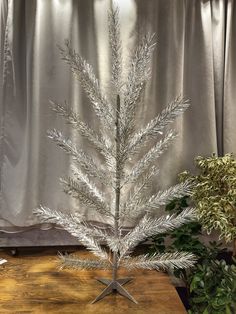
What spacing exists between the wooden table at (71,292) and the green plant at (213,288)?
5.2 inches

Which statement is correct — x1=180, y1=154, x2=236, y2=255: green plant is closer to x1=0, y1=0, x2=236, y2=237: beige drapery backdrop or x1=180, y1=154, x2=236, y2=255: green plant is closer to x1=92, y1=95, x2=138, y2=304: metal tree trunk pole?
x1=0, y1=0, x2=236, y2=237: beige drapery backdrop

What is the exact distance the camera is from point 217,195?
1.77 m

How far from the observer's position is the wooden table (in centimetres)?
138

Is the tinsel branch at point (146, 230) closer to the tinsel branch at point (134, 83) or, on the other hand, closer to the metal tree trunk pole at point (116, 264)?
the metal tree trunk pole at point (116, 264)

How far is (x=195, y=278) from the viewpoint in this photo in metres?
1.58

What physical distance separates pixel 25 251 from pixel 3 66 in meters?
1.03

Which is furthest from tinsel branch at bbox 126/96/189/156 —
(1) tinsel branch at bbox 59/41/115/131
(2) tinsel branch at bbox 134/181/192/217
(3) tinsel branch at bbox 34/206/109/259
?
(3) tinsel branch at bbox 34/206/109/259

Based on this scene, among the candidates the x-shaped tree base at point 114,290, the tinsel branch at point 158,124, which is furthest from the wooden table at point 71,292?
the tinsel branch at point 158,124

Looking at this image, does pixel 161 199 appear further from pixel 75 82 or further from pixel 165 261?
pixel 75 82

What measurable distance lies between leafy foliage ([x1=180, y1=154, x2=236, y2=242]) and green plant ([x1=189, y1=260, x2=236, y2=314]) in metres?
0.16

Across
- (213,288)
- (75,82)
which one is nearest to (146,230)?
(213,288)

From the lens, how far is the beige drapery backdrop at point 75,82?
1.83m

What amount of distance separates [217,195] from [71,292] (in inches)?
33.7

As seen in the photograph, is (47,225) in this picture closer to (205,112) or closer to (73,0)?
(205,112)
